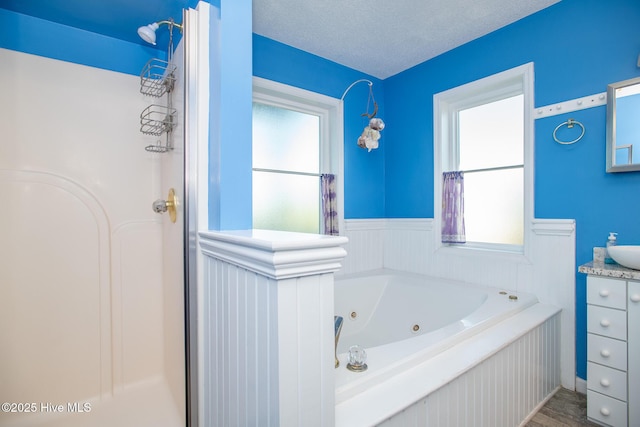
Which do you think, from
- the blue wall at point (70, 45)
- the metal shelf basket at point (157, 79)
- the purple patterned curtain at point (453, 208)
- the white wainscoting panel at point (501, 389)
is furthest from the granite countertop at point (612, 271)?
the blue wall at point (70, 45)

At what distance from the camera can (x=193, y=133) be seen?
3.73 feet

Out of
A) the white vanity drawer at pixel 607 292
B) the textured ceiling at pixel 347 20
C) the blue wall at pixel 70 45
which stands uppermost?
the textured ceiling at pixel 347 20

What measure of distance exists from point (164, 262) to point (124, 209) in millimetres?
403

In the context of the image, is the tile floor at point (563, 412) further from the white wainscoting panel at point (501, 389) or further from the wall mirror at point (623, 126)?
the wall mirror at point (623, 126)

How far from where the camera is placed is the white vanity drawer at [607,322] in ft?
4.75

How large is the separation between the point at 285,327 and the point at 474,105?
2.58 meters

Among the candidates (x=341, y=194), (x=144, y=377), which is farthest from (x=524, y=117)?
(x=144, y=377)

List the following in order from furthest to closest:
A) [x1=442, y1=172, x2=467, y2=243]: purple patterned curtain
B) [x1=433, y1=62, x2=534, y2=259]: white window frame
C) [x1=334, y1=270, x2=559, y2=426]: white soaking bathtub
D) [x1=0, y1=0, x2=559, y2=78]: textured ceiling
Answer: [x1=442, y1=172, x2=467, y2=243]: purple patterned curtain → [x1=433, y1=62, x2=534, y2=259]: white window frame → [x1=0, y1=0, x2=559, y2=78]: textured ceiling → [x1=334, y1=270, x2=559, y2=426]: white soaking bathtub

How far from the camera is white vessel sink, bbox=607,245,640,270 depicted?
1427 mm

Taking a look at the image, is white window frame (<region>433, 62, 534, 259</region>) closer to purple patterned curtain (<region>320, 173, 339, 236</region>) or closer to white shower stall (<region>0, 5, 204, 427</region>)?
purple patterned curtain (<region>320, 173, 339, 236</region>)

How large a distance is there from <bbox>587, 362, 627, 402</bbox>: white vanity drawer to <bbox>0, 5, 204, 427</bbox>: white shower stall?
6.68 ft

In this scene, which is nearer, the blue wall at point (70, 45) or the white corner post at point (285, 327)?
the white corner post at point (285, 327)

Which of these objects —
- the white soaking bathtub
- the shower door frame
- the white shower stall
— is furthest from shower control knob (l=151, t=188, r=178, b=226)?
the white soaking bathtub

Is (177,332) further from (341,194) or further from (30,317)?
(341,194)
